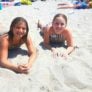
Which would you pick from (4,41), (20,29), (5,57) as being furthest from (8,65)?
(20,29)

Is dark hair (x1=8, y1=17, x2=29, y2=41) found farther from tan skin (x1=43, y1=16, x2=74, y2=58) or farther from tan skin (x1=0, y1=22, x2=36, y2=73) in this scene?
tan skin (x1=43, y1=16, x2=74, y2=58)

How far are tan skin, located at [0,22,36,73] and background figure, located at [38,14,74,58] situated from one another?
1.44ft

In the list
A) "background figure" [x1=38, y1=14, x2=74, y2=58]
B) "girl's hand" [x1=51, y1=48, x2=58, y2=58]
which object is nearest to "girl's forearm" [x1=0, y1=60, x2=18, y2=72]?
"girl's hand" [x1=51, y1=48, x2=58, y2=58]

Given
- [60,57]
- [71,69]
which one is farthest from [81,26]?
[71,69]

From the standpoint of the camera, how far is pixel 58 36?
14.5ft

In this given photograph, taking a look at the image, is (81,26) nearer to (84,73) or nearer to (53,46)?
(53,46)

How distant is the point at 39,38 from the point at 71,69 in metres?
1.62

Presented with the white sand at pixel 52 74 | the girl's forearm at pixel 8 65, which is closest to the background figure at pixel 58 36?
the white sand at pixel 52 74

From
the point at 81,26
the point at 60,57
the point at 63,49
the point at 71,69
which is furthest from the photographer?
the point at 81,26

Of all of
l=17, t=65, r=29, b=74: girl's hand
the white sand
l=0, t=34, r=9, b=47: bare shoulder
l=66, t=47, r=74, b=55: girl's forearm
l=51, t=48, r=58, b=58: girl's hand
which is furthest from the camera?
l=66, t=47, r=74, b=55: girl's forearm

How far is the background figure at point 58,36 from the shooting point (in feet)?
13.4

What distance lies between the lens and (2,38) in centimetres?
359

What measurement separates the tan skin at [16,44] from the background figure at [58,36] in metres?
0.44

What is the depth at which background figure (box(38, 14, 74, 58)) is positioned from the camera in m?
4.09
